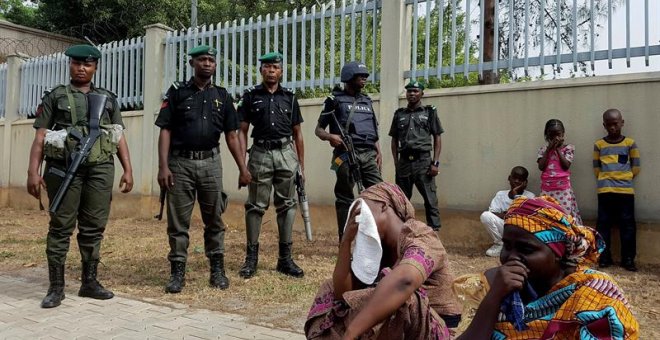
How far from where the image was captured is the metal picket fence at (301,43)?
6777 millimetres

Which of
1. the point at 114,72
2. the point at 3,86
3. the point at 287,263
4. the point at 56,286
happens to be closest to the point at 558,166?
the point at 287,263

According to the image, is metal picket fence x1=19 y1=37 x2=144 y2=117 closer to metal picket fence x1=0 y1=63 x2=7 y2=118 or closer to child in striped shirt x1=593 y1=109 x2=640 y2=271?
metal picket fence x1=0 y1=63 x2=7 y2=118

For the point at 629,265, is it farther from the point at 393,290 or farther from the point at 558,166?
the point at 393,290

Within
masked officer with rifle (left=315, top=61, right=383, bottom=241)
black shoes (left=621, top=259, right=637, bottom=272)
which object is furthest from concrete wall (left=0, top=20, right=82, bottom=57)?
black shoes (left=621, top=259, right=637, bottom=272)

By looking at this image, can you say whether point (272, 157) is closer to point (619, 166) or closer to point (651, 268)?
point (619, 166)

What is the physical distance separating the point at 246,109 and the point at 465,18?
2.71 metres

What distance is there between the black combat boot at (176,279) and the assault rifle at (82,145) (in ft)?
3.10

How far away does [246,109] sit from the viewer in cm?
478

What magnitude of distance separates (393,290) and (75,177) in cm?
303

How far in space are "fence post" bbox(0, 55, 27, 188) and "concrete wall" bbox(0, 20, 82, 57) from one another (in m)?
4.13

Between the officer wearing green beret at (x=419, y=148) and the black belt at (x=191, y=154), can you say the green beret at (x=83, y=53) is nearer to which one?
the black belt at (x=191, y=154)

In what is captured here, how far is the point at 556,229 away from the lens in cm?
158

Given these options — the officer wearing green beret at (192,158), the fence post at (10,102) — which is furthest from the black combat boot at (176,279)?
the fence post at (10,102)

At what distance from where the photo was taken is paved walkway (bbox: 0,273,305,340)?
3.30 m
